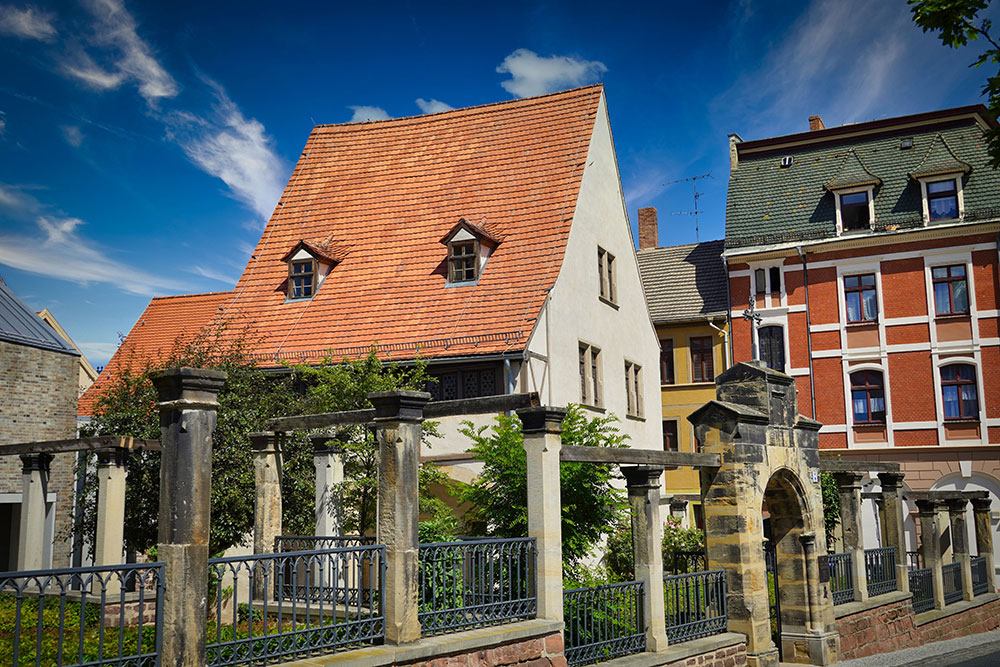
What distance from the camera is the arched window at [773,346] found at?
3162 cm

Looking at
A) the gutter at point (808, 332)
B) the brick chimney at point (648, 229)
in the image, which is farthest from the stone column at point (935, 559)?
the brick chimney at point (648, 229)

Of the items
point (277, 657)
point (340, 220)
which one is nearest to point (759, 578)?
point (277, 657)

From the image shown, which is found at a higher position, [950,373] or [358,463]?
[950,373]

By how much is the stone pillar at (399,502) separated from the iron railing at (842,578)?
10103 mm

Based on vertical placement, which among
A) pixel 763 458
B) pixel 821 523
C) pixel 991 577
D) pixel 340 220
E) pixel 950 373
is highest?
pixel 340 220

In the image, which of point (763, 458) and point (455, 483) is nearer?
point (763, 458)

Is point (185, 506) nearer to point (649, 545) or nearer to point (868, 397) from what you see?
point (649, 545)

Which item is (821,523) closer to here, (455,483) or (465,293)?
(455,483)

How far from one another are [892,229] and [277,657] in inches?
1075

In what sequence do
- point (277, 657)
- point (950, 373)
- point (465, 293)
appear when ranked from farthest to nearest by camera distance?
point (950, 373) < point (465, 293) < point (277, 657)

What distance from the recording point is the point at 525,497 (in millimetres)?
15500

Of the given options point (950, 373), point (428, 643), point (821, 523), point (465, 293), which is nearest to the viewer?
point (428, 643)

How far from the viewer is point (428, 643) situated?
8953mm

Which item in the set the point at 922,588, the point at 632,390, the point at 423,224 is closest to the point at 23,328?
the point at 423,224
